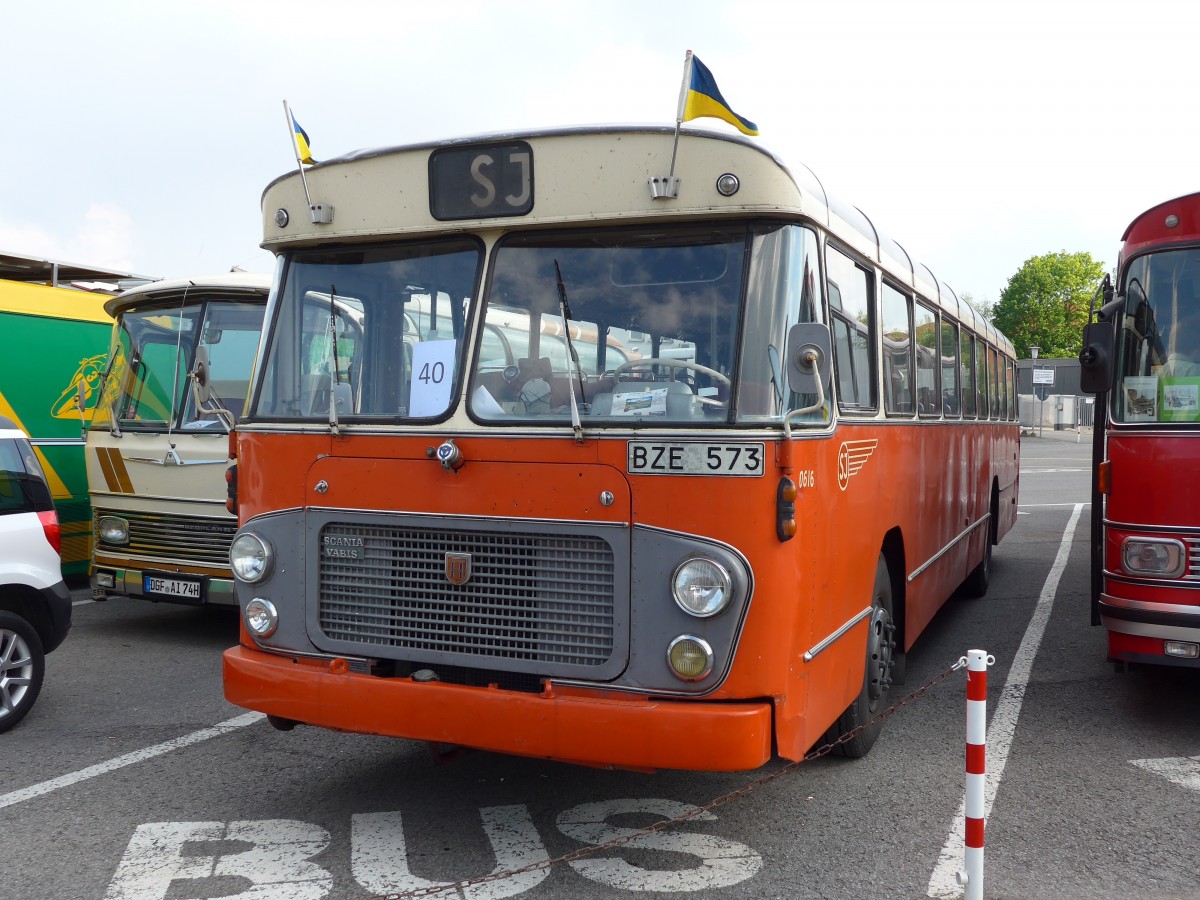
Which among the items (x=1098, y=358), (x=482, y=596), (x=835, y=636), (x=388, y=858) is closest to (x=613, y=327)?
(x=482, y=596)

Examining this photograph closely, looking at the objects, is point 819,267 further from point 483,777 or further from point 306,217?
point 483,777

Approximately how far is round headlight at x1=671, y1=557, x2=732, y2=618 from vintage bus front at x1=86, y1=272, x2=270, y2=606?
16.9ft

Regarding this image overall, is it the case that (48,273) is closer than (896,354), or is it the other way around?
(896,354)

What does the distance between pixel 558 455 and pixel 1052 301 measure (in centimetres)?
8366

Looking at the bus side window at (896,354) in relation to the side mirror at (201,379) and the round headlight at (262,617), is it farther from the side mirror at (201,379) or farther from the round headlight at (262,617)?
the side mirror at (201,379)

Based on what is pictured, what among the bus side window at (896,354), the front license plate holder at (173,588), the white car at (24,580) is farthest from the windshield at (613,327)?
the front license plate holder at (173,588)

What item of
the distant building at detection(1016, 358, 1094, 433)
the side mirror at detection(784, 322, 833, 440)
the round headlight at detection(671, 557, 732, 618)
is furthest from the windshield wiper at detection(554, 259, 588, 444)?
the distant building at detection(1016, 358, 1094, 433)

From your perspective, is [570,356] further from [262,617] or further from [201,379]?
[201,379]

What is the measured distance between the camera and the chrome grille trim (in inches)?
165

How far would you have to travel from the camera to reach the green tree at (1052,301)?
80.1 m

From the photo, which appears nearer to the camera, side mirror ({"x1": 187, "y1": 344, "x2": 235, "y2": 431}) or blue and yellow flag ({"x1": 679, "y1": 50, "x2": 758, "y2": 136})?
blue and yellow flag ({"x1": 679, "y1": 50, "x2": 758, "y2": 136})

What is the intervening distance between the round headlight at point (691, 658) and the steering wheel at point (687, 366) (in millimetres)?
856

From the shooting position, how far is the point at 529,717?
13.6ft

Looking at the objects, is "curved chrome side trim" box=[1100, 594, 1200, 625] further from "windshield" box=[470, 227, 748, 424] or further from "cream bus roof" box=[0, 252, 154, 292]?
"cream bus roof" box=[0, 252, 154, 292]
